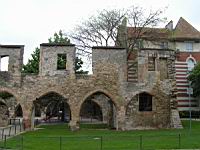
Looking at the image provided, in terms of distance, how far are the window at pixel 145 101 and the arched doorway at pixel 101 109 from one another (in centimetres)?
269

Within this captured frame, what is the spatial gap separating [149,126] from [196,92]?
19.5m

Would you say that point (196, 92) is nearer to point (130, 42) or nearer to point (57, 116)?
point (130, 42)

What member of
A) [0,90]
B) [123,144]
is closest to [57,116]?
[0,90]

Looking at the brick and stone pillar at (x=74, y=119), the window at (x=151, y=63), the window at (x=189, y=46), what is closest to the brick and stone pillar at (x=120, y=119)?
the brick and stone pillar at (x=74, y=119)

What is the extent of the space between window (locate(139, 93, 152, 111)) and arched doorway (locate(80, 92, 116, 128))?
2.69 m

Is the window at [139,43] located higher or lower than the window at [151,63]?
higher

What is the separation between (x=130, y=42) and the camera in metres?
48.2

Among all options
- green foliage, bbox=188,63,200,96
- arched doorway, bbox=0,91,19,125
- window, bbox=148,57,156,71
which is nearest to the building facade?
green foliage, bbox=188,63,200,96

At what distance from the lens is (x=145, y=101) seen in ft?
129

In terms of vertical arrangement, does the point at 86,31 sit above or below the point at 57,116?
above

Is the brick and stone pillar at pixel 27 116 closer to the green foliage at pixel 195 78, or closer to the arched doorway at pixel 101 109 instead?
the arched doorway at pixel 101 109

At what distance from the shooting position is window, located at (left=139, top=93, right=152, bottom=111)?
127ft

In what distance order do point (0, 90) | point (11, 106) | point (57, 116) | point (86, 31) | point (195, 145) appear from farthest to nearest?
point (57, 116) → point (11, 106) → point (86, 31) → point (0, 90) → point (195, 145)

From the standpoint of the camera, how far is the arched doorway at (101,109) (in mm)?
40144
